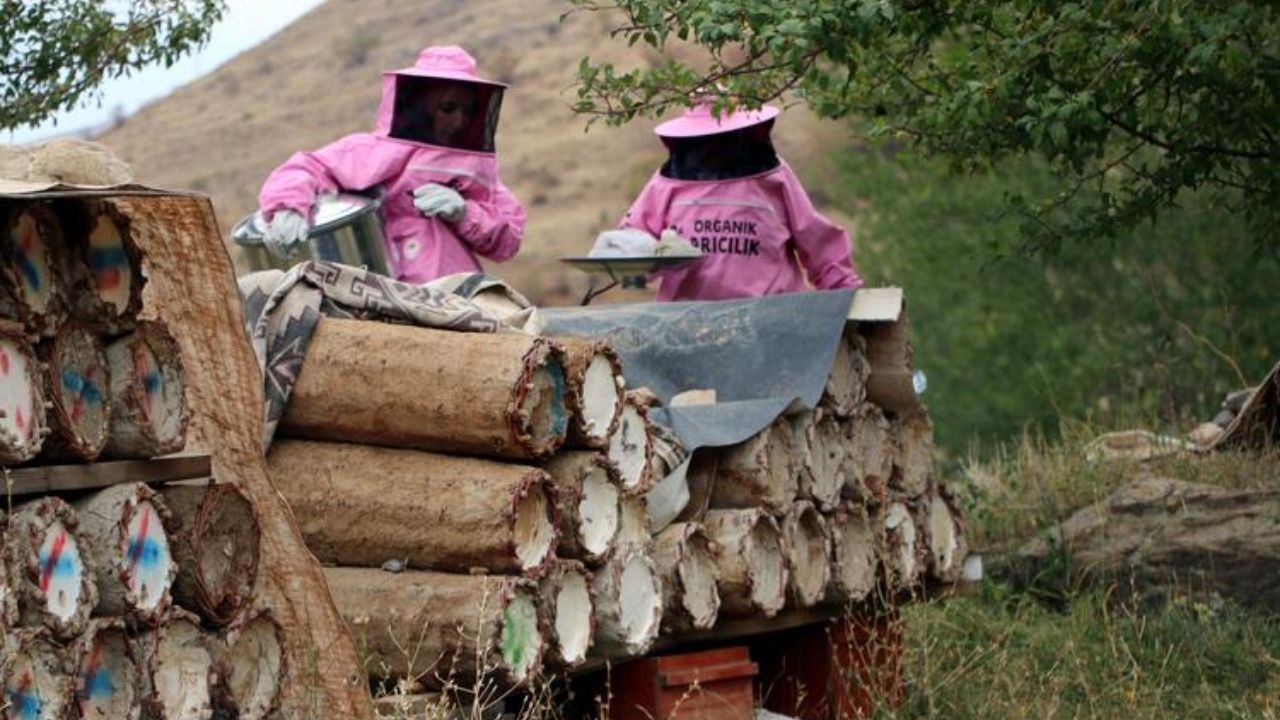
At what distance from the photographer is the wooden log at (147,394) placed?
5.68 meters

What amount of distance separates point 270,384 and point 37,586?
1755 mm

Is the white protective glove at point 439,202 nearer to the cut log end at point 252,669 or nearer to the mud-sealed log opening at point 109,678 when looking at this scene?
the cut log end at point 252,669

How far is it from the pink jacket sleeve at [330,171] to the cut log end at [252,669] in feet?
9.84

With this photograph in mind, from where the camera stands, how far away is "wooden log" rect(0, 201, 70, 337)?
5.42 m

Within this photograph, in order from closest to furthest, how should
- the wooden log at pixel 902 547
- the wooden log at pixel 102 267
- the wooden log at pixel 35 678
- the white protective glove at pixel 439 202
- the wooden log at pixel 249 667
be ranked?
the wooden log at pixel 35 678 < the wooden log at pixel 102 267 < the wooden log at pixel 249 667 < the wooden log at pixel 902 547 < the white protective glove at pixel 439 202

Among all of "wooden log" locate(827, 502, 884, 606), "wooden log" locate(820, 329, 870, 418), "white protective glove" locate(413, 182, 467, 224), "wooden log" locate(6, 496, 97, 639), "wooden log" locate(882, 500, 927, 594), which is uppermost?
"wooden log" locate(6, 496, 97, 639)

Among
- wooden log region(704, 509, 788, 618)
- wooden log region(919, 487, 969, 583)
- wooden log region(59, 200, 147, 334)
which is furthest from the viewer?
wooden log region(919, 487, 969, 583)

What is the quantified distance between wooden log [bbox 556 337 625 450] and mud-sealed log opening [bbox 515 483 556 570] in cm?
29

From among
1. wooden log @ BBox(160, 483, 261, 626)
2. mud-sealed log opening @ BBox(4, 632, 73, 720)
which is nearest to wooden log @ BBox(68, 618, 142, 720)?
mud-sealed log opening @ BBox(4, 632, 73, 720)

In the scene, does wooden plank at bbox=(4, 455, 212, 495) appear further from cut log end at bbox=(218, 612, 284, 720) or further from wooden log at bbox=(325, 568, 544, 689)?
wooden log at bbox=(325, 568, 544, 689)

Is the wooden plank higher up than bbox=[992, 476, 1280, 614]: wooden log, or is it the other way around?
the wooden plank

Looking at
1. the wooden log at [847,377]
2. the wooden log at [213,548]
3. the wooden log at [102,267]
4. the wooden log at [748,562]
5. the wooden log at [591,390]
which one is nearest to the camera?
the wooden log at [102,267]

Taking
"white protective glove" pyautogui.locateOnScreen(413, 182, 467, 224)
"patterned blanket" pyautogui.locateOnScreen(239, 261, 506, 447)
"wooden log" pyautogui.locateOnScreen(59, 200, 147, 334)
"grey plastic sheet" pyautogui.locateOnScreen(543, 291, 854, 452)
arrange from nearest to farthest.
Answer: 1. "wooden log" pyautogui.locateOnScreen(59, 200, 147, 334)
2. "patterned blanket" pyautogui.locateOnScreen(239, 261, 506, 447)
3. "grey plastic sheet" pyautogui.locateOnScreen(543, 291, 854, 452)
4. "white protective glove" pyautogui.locateOnScreen(413, 182, 467, 224)

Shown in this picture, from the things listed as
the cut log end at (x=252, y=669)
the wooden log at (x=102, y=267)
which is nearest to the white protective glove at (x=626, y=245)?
the cut log end at (x=252, y=669)
